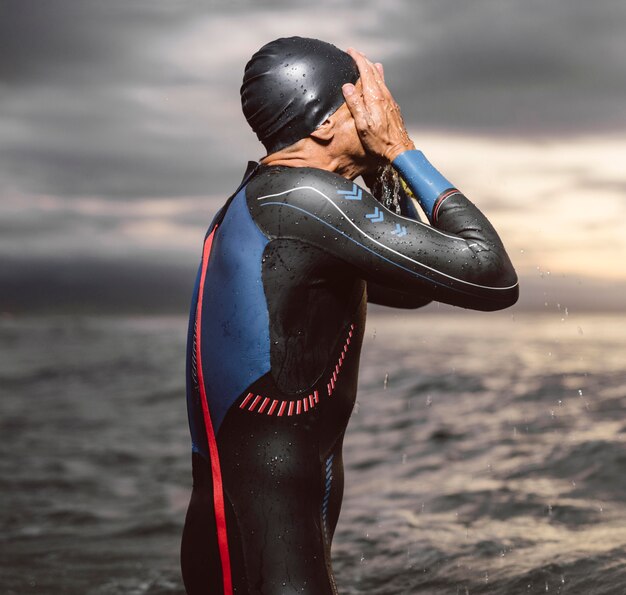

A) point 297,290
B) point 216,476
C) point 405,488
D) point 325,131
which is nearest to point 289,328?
point 297,290

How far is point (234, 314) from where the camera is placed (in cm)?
306

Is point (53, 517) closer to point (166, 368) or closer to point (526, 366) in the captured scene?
point (526, 366)

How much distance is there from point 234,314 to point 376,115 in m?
0.81

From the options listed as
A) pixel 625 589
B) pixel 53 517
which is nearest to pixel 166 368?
pixel 53 517

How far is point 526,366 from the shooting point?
2702cm

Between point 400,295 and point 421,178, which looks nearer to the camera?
point 421,178

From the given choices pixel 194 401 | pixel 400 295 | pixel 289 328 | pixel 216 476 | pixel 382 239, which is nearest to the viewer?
pixel 382 239

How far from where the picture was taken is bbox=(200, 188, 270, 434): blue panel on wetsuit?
3020mm

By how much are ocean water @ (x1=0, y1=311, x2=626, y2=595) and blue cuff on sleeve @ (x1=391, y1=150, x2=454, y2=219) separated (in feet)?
6.61

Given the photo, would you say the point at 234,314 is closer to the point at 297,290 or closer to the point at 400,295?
the point at 297,290

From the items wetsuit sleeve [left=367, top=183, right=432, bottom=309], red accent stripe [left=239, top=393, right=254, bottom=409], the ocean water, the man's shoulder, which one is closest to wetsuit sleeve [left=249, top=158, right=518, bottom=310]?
the man's shoulder

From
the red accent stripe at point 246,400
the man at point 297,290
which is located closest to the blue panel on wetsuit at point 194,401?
the man at point 297,290

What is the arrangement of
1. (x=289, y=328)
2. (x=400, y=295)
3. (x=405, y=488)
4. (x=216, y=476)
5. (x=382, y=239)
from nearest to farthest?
(x=382, y=239) < (x=289, y=328) < (x=216, y=476) < (x=400, y=295) < (x=405, y=488)

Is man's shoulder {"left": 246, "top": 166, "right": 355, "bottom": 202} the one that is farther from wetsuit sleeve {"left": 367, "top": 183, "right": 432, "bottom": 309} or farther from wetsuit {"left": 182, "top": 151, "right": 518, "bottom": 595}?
wetsuit sleeve {"left": 367, "top": 183, "right": 432, "bottom": 309}
